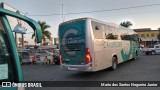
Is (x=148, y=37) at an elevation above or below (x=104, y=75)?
above

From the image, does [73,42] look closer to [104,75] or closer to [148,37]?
[104,75]

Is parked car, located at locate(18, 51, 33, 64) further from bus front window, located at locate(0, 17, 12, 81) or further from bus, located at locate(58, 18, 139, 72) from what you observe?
bus front window, located at locate(0, 17, 12, 81)

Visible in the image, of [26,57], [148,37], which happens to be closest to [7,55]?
[26,57]

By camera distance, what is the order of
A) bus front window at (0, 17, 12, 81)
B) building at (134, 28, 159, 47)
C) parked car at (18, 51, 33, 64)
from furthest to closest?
building at (134, 28, 159, 47) → parked car at (18, 51, 33, 64) → bus front window at (0, 17, 12, 81)

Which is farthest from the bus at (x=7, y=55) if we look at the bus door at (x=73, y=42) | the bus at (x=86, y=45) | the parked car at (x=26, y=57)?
the parked car at (x=26, y=57)

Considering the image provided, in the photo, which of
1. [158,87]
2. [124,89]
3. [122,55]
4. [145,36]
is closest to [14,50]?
[124,89]

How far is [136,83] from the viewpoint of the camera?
27.6 feet

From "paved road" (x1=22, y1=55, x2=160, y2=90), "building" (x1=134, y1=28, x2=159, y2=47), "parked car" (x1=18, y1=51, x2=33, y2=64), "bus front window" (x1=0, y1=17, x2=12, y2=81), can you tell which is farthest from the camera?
"building" (x1=134, y1=28, x2=159, y2=47)

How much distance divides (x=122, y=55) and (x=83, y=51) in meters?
5.41

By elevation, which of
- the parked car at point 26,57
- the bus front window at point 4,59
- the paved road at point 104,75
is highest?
the bus front window at point 4,59

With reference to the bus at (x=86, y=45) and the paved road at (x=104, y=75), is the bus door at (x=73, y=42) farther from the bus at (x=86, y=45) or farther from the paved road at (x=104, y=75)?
the paved road at (x=104, y=75)

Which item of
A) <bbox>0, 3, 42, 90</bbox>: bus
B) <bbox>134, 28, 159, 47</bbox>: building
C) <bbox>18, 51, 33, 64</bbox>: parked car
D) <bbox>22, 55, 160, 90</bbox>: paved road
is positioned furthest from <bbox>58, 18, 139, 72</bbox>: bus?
<bbox>134, 28, 159, 47</bbox>: building

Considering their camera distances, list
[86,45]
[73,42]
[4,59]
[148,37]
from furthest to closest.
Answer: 1. [148,37]
2. [73,42]
3. [86,45]
4. [4,59]

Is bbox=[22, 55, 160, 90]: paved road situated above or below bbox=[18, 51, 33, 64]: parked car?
below
